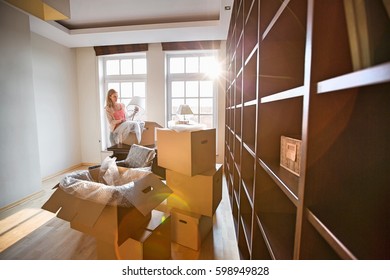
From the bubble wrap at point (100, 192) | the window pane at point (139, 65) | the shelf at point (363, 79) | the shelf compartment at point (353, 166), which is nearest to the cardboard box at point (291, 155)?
the shelf compartment at point (353, 166)

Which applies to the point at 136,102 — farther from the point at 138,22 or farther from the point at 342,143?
the point at 342,143

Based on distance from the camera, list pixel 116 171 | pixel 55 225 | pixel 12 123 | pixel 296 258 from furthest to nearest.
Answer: pixel 12 123
pixel 55 225
pixel 116 171
pixel 296 258

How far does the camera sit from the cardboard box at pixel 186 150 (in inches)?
58.2

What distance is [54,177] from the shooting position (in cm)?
326

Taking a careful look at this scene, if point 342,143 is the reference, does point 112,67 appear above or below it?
above

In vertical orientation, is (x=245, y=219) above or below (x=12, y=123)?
below

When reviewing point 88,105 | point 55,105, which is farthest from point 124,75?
point 55,105

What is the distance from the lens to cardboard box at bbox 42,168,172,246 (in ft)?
3.55

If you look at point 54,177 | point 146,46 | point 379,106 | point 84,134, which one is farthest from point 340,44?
point 84,134

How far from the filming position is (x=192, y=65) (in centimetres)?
362

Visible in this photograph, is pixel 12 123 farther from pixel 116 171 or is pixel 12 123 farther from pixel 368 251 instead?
pixel 368 251

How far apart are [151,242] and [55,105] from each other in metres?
3.27

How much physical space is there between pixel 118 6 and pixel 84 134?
8.31ft

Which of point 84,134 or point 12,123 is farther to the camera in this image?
point 84,134
